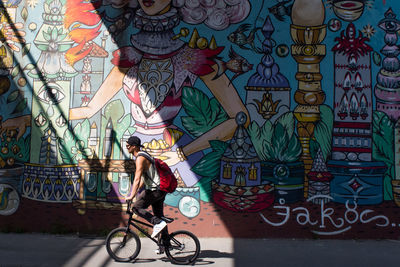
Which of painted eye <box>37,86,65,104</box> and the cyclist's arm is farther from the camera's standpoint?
painted eye <box>37,86,65,104</box>

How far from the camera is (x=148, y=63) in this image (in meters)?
7.39

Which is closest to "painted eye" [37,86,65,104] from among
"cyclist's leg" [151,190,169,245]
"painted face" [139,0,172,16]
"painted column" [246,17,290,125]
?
"painted face" [139,0,172,16]

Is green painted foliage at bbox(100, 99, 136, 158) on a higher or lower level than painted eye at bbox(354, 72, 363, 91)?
lower

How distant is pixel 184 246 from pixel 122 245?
36.2 inches

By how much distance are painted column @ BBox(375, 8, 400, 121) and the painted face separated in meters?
3.96

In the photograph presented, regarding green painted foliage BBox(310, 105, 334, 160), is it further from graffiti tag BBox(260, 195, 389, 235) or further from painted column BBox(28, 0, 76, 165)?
painted column BBox(28, 0, 76, 165)

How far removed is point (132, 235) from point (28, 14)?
4785 millimetres

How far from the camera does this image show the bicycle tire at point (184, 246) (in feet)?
18.6

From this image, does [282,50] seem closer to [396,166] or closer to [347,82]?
[347,82]

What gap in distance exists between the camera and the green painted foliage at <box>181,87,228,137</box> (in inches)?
283

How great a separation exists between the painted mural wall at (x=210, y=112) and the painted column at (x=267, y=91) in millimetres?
19

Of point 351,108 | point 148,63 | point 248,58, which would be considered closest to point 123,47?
point 148,63

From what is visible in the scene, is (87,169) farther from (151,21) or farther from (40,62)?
(151,21)

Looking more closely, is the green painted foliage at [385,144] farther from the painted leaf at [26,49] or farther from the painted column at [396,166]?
the painted leaf at [26,49]
